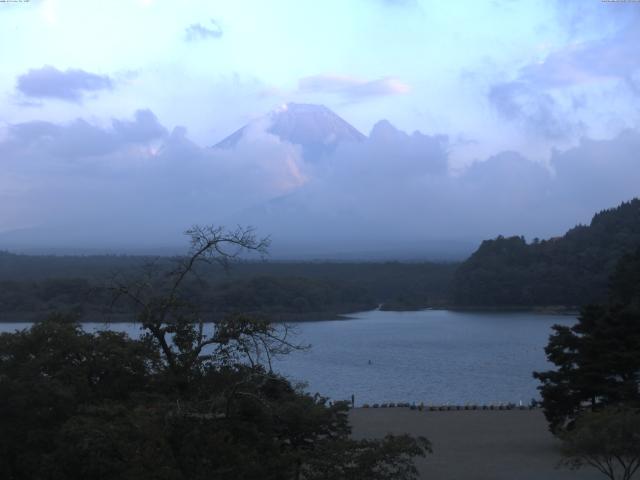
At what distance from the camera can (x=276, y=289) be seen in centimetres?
4753

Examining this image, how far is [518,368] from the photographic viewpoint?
26.0 metres

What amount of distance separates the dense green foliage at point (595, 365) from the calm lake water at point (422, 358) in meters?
4.71

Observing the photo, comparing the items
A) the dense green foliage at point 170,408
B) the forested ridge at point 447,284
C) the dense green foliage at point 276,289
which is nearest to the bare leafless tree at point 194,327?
the dense green foliage at point 170,408

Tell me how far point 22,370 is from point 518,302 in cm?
4788

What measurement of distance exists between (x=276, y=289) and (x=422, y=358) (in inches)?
780

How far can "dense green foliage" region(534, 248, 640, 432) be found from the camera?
1169 cm

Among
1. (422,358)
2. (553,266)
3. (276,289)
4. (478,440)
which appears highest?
(553,266)

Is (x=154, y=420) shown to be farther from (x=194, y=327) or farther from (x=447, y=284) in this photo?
(x=447, y=284)

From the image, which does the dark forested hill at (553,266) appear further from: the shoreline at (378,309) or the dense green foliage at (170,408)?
the dense green foliage at (170,408)

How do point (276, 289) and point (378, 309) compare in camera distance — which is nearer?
point (276, 289)

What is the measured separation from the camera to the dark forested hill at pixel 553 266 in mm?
50000

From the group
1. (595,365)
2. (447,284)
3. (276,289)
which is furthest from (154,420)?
(447,284)

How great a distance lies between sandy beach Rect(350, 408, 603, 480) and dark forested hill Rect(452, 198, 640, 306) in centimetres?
3441

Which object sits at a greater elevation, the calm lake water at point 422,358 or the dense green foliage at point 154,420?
the dense green foliage at point 154,420
